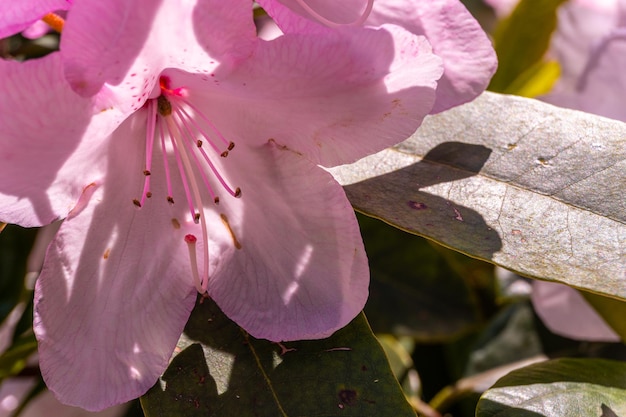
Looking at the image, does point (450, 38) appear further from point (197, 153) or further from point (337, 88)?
point (197, 153)

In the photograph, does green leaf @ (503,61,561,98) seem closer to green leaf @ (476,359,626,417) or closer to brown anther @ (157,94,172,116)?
green leaf @ (476,359,626,417)

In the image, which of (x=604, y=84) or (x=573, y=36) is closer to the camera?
(x=604, y=84)

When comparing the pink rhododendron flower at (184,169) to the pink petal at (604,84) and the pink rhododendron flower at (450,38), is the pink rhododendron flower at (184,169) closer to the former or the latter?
the pink rhododendron flower at (450,38)

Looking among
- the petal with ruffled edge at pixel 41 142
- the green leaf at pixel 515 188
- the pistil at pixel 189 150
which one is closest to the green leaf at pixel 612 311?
the green leaf at pixel 515 188

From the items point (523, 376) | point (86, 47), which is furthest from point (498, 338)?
point (86, 47)

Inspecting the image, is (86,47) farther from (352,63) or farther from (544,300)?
(544,300)

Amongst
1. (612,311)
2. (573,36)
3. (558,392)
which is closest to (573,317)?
(612,311)
